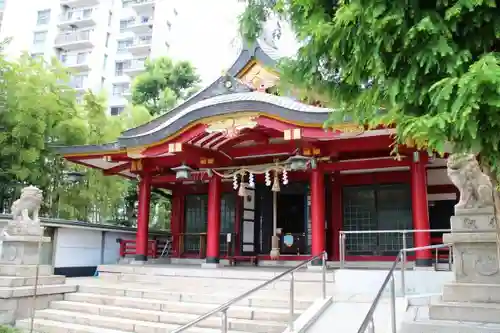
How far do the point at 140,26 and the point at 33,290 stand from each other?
106 feet

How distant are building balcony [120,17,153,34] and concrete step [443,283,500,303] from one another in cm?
3633

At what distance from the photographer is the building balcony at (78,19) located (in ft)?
120

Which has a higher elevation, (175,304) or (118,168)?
(118,168)

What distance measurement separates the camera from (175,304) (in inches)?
301

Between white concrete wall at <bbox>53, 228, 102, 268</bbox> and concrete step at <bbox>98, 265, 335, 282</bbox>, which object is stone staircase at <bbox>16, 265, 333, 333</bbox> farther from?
white concrete wall at <bbox>53, 228, 102, 268</bbox>

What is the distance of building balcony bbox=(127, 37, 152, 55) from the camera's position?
36219 millimetres

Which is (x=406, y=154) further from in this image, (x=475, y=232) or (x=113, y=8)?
(x=113, y=8)

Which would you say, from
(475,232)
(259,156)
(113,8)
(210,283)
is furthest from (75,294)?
(113,8)

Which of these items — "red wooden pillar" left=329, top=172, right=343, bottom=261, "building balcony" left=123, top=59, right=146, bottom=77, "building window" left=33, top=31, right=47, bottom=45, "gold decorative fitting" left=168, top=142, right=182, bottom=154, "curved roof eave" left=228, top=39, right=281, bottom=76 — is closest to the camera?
"gold decorative fitting" left=168, top=142, right=182, bottom=154

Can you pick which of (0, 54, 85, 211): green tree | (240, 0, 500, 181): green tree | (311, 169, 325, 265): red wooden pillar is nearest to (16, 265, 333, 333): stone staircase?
(311, 169, 325, 265): red wooden pillar

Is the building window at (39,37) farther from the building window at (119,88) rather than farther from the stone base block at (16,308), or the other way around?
the stone base block at (16,308)

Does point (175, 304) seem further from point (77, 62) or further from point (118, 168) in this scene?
point (77, 62)

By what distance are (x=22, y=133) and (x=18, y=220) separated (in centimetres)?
441

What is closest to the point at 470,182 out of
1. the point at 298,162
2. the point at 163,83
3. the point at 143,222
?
the point at 298,162
